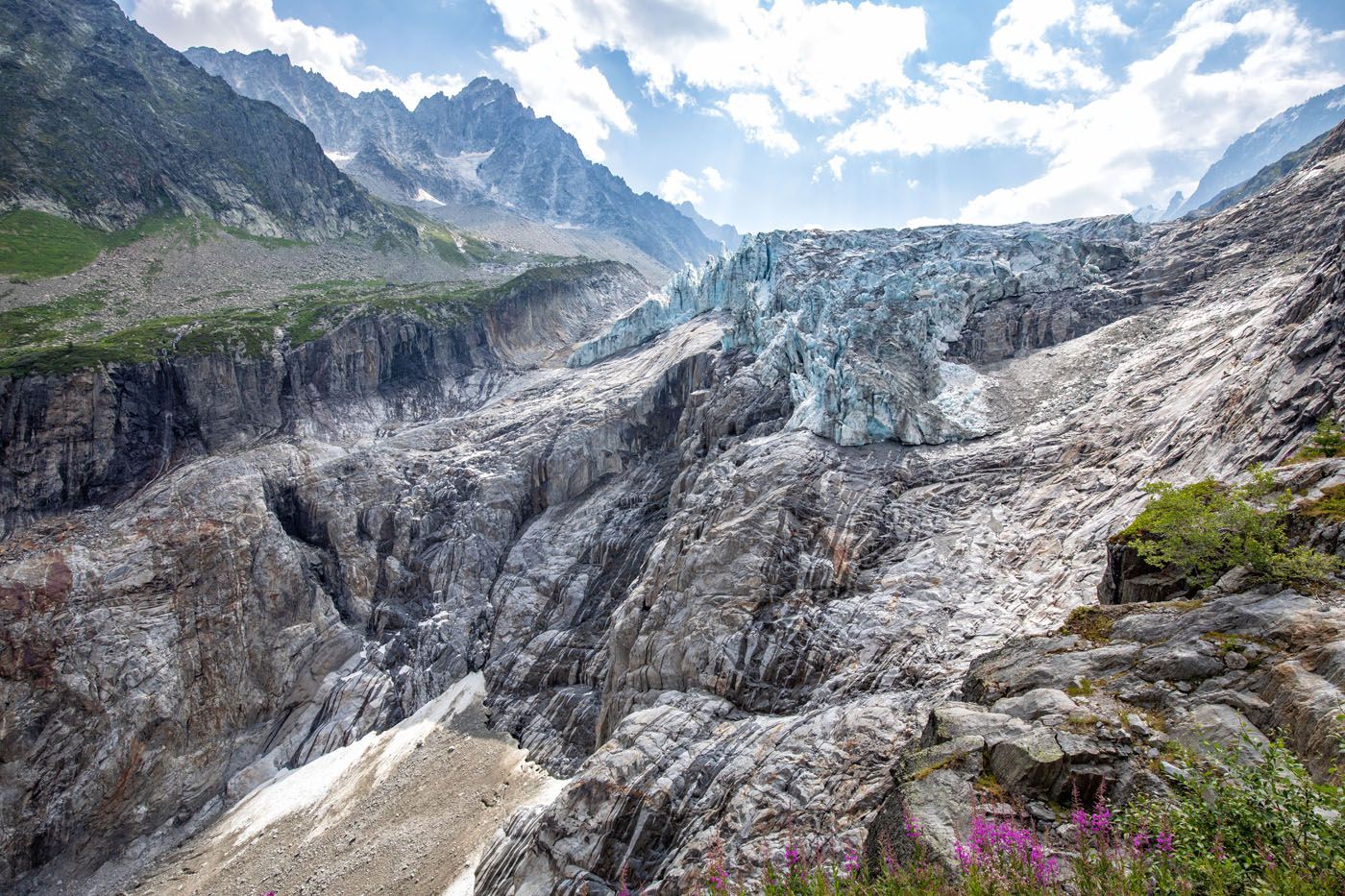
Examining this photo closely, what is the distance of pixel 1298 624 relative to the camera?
1274 centimetres

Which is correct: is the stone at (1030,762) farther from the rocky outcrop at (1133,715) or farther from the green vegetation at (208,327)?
the green vegetation at (208,327)

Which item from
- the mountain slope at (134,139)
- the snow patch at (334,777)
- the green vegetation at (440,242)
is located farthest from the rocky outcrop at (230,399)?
the green vegetation at (440,242)

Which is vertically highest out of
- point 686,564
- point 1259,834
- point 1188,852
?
point 1259,834

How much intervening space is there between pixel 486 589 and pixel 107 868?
1294 inches

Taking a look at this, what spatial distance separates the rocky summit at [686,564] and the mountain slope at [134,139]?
3937 cm

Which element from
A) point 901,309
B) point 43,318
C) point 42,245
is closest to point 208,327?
point 43,318

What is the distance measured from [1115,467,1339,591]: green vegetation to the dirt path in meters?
37.2

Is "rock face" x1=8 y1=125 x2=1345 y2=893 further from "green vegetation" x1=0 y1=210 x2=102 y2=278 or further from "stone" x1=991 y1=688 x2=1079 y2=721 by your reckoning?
"green vegetation" x1=0 y1=210 x2=102 y2=278

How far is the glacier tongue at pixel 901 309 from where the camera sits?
1817 inches

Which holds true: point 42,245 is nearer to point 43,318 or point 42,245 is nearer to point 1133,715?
point 43,318

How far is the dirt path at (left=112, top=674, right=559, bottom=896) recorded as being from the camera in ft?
122

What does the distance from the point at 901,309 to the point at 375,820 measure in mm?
61552

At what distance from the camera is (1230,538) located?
53.0ft

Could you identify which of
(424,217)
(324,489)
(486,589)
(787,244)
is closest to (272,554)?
(324,489)
